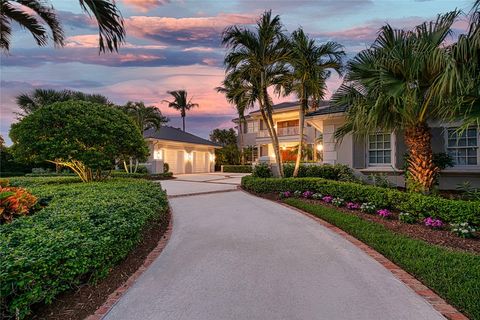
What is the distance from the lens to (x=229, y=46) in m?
11.1

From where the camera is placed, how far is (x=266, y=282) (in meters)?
3.41

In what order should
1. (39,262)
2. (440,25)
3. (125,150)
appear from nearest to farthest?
(39,262), (440,25), (125,150)

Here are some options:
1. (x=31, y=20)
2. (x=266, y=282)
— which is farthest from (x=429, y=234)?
(x=31, y=20)

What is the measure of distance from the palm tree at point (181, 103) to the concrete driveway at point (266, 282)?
35.6 m

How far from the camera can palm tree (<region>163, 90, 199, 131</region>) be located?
39.1 meters

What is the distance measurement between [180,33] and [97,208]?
6.78 m

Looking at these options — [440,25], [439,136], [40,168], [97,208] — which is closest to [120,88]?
[97,208]

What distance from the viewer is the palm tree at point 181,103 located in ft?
128

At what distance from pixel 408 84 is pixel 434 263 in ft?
13.3

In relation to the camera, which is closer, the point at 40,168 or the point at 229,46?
the point at 229,46

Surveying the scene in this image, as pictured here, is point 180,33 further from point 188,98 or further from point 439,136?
point 188,98

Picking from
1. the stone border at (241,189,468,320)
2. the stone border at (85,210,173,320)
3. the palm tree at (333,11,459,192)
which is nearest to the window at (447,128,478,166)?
the palm tree at (333,11,459,192)

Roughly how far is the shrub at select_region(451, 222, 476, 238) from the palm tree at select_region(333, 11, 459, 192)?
1658 millimetres

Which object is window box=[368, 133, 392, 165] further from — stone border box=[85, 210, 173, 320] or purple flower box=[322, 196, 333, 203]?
stone border box=[85, 210, 173, 320]
